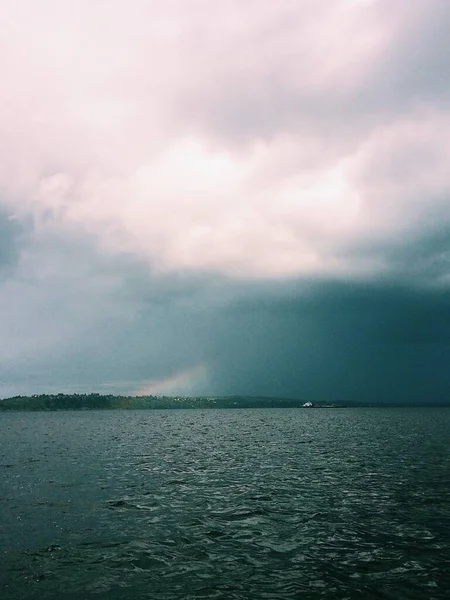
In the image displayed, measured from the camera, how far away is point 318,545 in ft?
89.9

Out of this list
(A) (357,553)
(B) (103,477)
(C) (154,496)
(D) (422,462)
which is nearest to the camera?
(A) (357,553)

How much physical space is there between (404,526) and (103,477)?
3412cm

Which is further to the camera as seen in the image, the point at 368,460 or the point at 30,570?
the point at 368,460

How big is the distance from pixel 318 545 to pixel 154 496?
18.9 metres

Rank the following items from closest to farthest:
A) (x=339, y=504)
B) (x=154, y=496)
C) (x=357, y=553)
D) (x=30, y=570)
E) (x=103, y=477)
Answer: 1. (x=30, y=570)
2. (x=357, y=553)
3. (x=339, y=504)
4. (x=154, y=496)
5. (x=103, y=477)

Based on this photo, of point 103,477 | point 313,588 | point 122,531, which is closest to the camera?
point 313,588

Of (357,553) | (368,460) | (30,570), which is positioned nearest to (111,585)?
(30,570)

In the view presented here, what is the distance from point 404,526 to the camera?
31.2m

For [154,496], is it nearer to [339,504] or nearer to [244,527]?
[244,527]

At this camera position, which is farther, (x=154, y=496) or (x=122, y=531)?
(x=154, y=496)

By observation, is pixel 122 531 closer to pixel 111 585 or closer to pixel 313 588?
pixel 111 585

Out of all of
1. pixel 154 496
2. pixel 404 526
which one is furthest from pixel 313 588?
pixel 154 496

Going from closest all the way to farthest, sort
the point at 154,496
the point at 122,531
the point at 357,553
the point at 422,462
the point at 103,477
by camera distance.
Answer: the point at 357,553 < the point at 122,531 < the point at 154,496 < the point at 103,477 < the point at 422,462

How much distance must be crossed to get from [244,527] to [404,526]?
36.5ft
